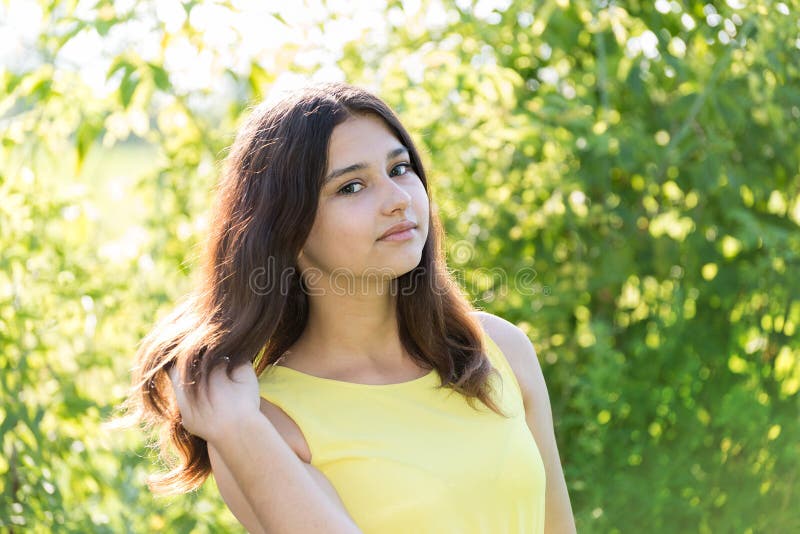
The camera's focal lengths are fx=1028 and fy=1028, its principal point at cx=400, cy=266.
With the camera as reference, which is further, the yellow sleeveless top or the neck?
the neck

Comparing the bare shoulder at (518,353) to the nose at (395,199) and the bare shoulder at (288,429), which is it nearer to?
the nose at (395,199)

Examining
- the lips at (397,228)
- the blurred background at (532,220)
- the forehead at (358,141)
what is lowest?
the blurred background at (532,220)

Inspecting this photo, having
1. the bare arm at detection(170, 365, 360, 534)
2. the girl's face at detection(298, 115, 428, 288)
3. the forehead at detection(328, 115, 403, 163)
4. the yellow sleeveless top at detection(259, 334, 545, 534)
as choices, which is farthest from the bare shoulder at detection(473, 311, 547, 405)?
the bare arm at detection(170, 365, 360, 534)

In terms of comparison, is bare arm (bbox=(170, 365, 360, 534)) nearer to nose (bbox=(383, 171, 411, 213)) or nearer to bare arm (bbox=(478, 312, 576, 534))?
nose (bbox=(383, 171, 411, 213))

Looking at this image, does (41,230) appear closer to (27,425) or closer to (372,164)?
(27,425)

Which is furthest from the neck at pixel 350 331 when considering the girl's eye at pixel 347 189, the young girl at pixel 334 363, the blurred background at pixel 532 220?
the blurred background at pixel 532 220

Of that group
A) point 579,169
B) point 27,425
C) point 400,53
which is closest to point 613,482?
point 579,169

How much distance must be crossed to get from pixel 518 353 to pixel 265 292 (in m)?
0.54

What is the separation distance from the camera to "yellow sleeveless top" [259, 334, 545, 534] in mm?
1697

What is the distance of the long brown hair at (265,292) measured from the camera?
1.78 m

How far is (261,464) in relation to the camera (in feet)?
5.39

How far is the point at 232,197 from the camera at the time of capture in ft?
6.15

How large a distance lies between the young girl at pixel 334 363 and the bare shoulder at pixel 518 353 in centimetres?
3

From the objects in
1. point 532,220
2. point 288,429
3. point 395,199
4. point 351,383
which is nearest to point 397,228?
point 395,199
